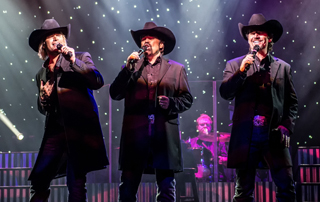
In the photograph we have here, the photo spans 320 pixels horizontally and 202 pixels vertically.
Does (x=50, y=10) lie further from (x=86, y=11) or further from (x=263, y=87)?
(x=263, y=87)

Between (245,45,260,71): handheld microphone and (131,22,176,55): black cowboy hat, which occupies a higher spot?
(131,22,176,55): black cowboy hat

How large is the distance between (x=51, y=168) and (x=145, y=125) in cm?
88

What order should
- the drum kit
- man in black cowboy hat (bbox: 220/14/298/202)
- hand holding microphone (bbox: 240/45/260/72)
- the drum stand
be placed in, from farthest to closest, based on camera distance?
the drum kit, the drum stand, man in black cowboy hat (bbox: 220/14/298/202), hand holding microphone (bbox: 240/45/260/72)

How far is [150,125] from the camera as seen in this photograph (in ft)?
11.3

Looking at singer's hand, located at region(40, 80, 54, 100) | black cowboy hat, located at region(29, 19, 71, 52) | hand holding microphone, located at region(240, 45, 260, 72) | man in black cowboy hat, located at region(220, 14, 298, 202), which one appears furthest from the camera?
black cowboy hat, located at region(29, 19, 71, 52)

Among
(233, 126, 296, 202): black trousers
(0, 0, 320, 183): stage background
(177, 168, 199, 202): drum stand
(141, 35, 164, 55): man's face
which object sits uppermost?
(0, 0, 320, 183): stage background

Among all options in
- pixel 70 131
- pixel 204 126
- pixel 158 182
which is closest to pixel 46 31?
pixel 70 131

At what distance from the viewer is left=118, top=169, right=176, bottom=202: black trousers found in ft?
10.9

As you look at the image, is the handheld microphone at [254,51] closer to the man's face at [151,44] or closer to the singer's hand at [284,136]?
the singer's hand at [284,136]

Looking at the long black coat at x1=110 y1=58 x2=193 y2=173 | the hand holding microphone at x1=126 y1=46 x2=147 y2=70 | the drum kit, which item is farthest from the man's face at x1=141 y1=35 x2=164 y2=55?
the drum kit

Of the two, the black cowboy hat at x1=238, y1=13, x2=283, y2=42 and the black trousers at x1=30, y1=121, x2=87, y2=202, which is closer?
the black trousers at x1=30, y1=121, x2=87, y2=202

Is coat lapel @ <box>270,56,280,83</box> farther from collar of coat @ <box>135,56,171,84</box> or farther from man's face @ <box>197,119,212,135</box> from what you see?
man's face @ <box>197,119,212,135</box>

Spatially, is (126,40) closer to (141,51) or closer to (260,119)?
(141,51)

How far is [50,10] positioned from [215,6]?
3.43 metres
